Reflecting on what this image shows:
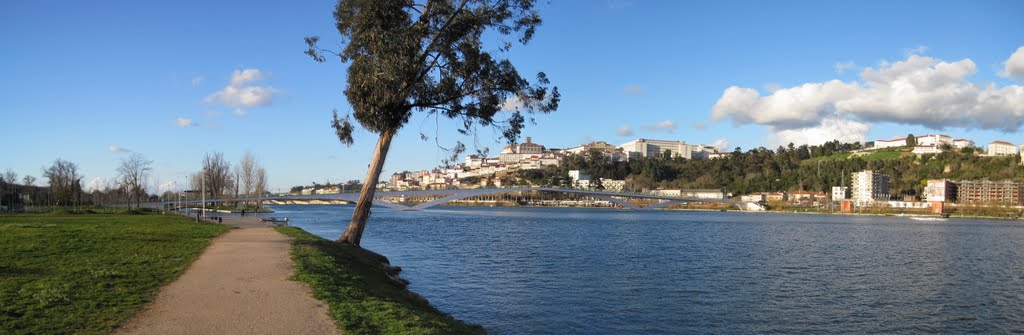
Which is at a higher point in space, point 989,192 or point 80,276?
point 989,192

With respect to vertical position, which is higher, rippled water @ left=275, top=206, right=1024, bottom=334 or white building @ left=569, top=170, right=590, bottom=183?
white building @ left=569, top=170, right=590, bottom=183

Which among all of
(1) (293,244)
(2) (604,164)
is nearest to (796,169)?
(2) (604,164)

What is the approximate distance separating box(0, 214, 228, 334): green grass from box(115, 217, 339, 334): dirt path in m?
0.33

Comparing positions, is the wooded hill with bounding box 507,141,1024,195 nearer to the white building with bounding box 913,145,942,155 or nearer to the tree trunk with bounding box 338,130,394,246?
the white building with bounding box 913,145,942,155

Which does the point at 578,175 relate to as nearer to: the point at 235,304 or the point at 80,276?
the point at 80,276

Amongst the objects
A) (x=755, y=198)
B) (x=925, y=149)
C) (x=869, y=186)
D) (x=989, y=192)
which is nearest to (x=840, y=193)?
(x=869, y=186)

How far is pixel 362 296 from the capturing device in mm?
10852

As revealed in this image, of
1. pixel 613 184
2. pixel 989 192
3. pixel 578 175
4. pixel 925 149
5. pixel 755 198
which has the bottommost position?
pixel 755 198

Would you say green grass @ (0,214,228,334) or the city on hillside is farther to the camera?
the city on hillside

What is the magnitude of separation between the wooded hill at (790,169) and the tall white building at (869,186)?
222cm

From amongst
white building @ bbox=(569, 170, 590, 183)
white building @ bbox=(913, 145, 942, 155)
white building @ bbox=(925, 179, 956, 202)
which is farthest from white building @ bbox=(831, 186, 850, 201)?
white building @ bbox=(569, 170, 590, 183)

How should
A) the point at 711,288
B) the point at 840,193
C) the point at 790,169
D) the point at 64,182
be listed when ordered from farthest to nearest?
the point at 790,169 → the point at 840,193 → the point at 64,182 → the point at 711,288

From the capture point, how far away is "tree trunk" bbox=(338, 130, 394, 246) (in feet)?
64.7

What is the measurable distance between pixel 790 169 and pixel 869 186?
94.0 ft
